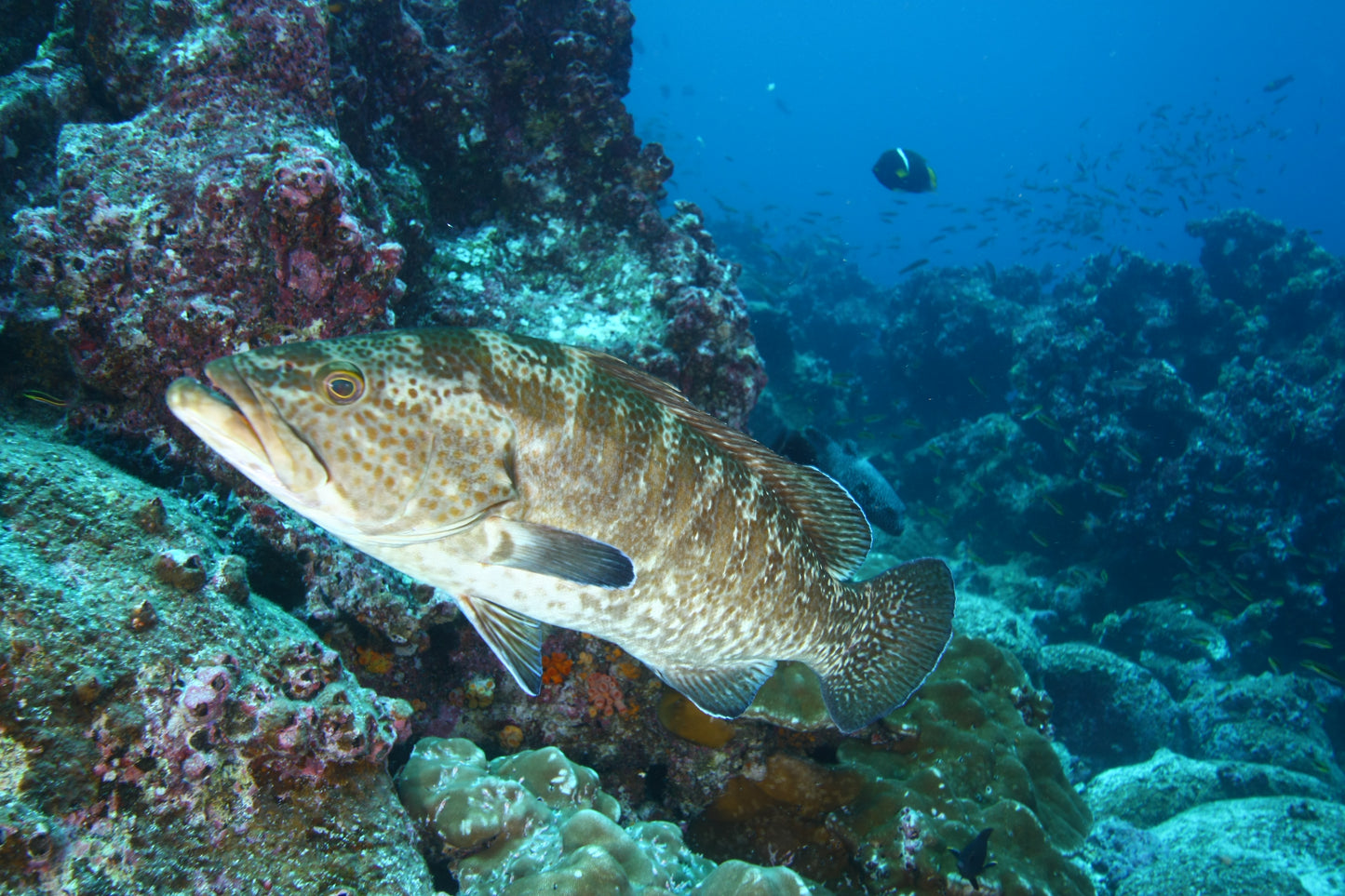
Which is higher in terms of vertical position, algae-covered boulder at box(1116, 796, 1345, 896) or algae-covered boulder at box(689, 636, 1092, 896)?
algae-covered boulder at box(1116, 796, 1345, 896)

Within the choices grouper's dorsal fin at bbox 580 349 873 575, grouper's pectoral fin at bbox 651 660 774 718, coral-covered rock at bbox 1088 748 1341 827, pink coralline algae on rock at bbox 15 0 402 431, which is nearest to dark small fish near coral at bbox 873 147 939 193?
coral-covered rock at bbox 1088 748 1341 827

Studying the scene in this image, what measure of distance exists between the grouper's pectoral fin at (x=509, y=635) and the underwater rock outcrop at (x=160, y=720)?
56 centimetres

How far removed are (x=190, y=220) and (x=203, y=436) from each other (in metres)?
2.00

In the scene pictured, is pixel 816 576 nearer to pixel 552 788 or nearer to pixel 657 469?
pixel 657 469

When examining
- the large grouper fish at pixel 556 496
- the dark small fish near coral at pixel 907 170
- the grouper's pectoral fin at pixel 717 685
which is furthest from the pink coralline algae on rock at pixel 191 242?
the dark small fish near coral at pixel 907 170

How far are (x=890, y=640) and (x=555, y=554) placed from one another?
224 cm

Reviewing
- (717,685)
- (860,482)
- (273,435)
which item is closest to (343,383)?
(273,435)

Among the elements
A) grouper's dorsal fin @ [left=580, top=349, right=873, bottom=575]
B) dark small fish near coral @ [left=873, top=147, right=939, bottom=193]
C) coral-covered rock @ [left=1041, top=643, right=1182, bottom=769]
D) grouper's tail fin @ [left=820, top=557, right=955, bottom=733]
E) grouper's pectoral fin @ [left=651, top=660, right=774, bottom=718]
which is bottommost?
grouper's pectoral fin @ [left=651, top=660, right=774, bottom=718]

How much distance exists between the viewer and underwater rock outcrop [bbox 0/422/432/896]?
1.69 metres

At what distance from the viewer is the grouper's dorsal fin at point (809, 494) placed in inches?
112

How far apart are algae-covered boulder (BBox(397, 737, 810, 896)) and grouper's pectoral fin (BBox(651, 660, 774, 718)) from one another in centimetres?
69

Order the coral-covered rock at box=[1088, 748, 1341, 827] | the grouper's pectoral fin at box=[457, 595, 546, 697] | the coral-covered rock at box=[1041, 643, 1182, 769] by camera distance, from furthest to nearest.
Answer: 1. the coral-covered rock at box=[1041, 643, 1182, 769]
2. the coral-covered rock at box=[1088, 748, 1341, 827]
3. the grouper's pectoral fin at box=[457, 595, 546, 697]

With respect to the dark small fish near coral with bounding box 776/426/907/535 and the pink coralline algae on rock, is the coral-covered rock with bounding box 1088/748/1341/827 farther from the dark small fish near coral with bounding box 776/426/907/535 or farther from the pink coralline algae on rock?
the pink coralline algae on rock

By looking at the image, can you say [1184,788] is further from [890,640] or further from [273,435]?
[273,435]
